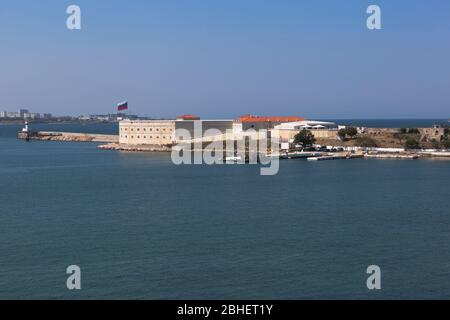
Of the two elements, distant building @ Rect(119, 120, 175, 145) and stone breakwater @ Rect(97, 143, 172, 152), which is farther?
distant building @ Rect(119, 120, 175, 145)

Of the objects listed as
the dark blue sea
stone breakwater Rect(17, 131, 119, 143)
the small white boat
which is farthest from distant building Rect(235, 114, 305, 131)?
the dark blue sea

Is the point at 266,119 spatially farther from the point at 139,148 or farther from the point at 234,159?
the point at 234,159

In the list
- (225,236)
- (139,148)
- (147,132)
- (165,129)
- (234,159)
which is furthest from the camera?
(147,132)

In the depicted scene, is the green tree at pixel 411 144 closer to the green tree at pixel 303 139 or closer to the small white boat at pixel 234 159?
the green tree at pixel 303 139

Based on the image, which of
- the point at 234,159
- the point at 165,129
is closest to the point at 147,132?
the point at 165,129

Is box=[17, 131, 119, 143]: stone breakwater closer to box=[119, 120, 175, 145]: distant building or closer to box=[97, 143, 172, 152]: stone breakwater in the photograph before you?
box=[119, 120, 175, 145]: distant building

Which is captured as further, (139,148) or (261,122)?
(261,122)

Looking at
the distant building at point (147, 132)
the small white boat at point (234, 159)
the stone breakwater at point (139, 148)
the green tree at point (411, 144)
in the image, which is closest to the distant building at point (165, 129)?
the distant building at point (147, 132)

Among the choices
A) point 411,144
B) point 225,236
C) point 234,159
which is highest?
point 411,144
